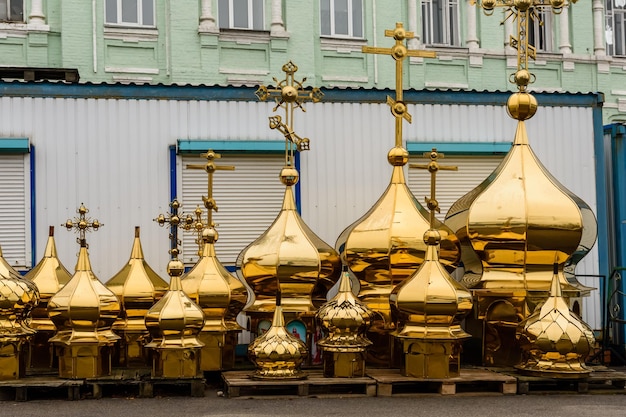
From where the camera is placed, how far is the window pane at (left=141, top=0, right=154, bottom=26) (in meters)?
25.0

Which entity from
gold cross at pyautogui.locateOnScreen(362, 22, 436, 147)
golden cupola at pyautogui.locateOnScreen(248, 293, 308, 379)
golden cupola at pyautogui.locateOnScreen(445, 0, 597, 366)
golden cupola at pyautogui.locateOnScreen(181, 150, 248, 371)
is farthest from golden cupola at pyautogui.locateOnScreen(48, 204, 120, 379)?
golden cupola at pyautogui.locateOnScreen(445, 0, 597, 366)

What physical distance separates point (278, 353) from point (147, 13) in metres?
13.9

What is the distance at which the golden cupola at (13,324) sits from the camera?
41.9ft

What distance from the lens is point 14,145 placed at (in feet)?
50.9

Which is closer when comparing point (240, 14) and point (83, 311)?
point (83, 311)

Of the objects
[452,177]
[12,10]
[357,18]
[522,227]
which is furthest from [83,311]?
[357,18]

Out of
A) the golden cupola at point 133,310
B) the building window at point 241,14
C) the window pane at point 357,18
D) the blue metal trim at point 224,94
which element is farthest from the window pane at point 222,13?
the golden cupola at point 133,310

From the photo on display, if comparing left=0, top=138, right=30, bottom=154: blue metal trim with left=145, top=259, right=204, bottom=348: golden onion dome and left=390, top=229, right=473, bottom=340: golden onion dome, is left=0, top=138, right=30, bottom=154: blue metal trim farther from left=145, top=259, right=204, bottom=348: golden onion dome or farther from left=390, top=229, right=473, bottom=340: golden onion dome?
left=390, top=229, right=473, bottom=340: golden onion dome

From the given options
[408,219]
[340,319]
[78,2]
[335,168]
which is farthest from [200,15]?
[340,319]

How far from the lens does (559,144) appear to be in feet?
56.9

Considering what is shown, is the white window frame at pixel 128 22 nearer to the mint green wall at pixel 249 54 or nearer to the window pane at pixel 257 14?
the mint green wall at pixel 249 54

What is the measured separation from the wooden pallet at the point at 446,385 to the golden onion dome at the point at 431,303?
19.1 inches

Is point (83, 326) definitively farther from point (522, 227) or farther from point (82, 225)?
point (522, 227)

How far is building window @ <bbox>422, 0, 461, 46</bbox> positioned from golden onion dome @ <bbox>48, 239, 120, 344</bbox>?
15821mm
